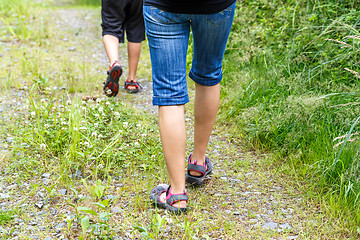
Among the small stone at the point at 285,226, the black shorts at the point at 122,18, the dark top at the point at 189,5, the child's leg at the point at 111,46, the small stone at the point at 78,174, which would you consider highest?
the dark top at the point at 189,5

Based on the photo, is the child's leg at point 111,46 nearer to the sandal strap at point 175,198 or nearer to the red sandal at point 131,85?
the red sandal at point 131,85

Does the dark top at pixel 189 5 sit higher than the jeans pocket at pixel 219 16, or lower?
higher

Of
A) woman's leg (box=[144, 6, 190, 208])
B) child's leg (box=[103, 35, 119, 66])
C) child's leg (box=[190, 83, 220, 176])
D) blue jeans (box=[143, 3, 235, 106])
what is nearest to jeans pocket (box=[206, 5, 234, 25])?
blue jeans (box=[143, 3, 235, 106])

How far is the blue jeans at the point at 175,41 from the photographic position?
196 centimetres

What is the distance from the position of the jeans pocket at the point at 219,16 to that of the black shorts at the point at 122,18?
2117mm

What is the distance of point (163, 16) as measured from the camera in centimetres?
194

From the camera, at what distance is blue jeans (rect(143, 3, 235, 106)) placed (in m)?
1.96

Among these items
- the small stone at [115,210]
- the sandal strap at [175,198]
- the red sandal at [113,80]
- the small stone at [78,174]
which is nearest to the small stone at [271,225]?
the sandal strap at [175,198]

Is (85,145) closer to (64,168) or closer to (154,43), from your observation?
(64,168)

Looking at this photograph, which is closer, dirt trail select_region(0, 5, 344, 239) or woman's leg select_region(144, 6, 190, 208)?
woman's leg select_region(144, 6, 190, 208)

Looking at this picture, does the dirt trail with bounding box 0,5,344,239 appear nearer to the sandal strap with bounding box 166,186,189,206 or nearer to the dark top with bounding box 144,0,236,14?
the sandal strap with bounding box 166,186,189,206

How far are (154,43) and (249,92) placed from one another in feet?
5.61

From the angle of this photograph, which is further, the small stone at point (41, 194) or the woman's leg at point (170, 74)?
the small stone at point (41, 194)

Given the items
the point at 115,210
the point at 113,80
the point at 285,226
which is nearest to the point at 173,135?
the point at 115,210
